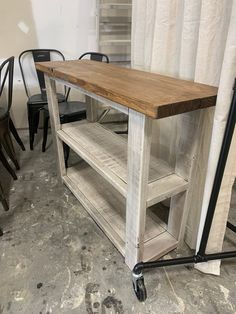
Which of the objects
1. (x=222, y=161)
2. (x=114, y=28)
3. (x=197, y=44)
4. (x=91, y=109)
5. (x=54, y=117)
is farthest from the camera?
(x=114, y=28)

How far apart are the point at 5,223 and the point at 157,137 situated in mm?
1055

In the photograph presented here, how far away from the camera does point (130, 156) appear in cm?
94

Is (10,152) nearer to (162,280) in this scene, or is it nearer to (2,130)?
(2,130)

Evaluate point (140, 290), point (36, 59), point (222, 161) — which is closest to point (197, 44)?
point (222, 161)

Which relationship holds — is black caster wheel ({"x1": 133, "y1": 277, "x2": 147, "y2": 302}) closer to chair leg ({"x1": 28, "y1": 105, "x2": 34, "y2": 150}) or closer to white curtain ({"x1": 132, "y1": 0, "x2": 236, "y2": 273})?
white curtain ({"x1": 132, "y1": 0, "x2": 236, "y2": 273})

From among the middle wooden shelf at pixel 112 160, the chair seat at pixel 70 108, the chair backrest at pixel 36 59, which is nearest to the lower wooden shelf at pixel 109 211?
the middle wooden shelf at pixel 112 160

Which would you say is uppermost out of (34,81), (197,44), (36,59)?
(197,44)

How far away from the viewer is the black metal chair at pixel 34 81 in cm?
224

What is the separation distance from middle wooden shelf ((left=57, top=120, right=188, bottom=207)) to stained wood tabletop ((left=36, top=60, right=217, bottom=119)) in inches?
14.9

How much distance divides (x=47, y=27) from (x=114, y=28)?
670 mm

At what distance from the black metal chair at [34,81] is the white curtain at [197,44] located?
1222 mm

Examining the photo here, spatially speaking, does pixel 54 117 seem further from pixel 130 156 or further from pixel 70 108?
pixel 130 156

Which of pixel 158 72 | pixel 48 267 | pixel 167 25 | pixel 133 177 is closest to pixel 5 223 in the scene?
pixel 48 267

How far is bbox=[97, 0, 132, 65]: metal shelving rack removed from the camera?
2377mm
